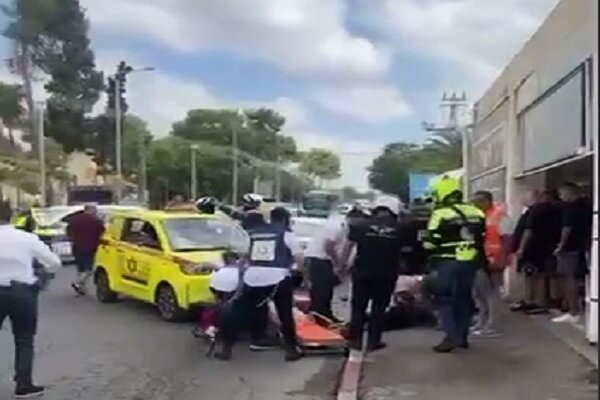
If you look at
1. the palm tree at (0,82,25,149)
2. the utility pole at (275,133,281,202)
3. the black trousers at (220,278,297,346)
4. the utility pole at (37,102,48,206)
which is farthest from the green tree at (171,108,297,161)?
the black trousers at (220,278,297,346)

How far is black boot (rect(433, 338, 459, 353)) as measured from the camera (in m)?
11.3

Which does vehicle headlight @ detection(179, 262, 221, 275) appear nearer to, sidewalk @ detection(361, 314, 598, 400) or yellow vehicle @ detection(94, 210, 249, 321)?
yellow vehicle @ detection(94, 210, 249, 321)

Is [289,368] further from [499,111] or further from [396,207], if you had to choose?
[499,111]

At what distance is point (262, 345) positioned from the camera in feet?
39.7

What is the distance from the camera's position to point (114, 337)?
13461 mm

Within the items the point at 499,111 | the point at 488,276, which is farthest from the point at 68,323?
the point at 499,111

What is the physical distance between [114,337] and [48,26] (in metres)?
62.6

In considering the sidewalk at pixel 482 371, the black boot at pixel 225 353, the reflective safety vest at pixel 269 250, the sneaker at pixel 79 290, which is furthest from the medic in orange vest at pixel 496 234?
the sneaker at pixel 79 290

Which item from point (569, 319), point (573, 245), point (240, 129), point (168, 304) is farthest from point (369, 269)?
point (240, 129)

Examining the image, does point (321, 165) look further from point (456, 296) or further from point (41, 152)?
point (456, 296)

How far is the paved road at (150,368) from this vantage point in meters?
9.73

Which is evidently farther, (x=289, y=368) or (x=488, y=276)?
(x=488, y=276)

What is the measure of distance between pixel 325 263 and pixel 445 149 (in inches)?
3472

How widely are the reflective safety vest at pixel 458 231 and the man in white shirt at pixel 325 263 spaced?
1.53m
